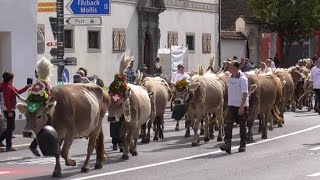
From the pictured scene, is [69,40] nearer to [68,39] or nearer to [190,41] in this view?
[68,39]

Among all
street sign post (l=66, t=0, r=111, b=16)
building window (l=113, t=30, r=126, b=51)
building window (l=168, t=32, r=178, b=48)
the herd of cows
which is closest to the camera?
the herd of cows

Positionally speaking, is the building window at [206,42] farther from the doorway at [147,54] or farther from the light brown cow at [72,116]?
the light brown cow at [72,116]

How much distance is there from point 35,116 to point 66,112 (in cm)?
69

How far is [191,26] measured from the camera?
48.8 m

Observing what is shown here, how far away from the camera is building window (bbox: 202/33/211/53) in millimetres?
50250

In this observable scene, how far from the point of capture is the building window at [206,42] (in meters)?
50.2

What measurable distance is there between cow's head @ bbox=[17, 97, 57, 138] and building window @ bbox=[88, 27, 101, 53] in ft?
82.2

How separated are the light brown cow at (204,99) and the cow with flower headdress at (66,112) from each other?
4.59 metres

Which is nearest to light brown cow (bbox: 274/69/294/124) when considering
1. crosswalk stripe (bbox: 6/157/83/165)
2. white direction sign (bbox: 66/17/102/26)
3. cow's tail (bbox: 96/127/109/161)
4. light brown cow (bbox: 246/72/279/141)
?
light brown cow (bbox: 246/72/279/141)

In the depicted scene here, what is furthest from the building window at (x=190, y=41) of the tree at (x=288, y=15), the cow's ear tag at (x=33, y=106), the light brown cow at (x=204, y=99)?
the cow's ear tag at (x=33, y=106)

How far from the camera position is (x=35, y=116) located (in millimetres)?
14203

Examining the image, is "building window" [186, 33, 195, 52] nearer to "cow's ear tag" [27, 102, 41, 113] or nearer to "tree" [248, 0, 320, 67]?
"tree" [248, 0, 320, 67]

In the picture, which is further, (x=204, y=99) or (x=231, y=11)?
(x=231, y=11)

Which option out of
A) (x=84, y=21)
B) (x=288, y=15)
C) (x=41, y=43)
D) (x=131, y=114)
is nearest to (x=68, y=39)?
(x=41, y=43)
